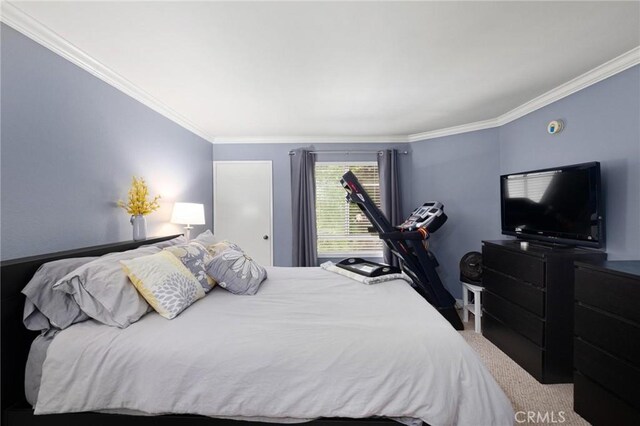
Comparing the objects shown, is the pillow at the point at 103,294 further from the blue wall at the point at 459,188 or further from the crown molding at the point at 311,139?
the blue wall at the point at 459,188

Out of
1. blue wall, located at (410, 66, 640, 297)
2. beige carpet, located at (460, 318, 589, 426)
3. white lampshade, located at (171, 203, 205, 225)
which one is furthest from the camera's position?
white lampshade, located at (171, 203, 205, 225)

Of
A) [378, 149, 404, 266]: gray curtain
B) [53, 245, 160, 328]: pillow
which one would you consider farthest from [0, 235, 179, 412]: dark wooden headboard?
[378, 149, 404, 266]: gray curtain

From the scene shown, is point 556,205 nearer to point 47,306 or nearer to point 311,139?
point 311,139

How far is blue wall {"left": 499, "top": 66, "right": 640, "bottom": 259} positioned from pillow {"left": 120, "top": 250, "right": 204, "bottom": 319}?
123 inches

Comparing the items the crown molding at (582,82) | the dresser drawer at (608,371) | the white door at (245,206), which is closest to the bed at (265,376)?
the dresser drawer at (608,371)

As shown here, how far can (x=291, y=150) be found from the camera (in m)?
4.02

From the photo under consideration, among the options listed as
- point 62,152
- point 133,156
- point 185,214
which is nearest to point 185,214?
point 185,214

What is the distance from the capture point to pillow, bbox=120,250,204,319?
4.80ft

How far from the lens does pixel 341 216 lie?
4129 mm

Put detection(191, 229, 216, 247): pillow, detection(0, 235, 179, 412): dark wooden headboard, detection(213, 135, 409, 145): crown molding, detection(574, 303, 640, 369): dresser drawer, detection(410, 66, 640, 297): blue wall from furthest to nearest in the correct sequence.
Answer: detection(213, 135, 409, 145): crown molding, detection(191, 229, 216, 247): pillow, detection(410, 66, 640, 297): blue wall, detection(574, 303, 640, 369): dresser drawer, detection(0, 235, 179, 412): dark wooden headboard

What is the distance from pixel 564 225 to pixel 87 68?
393 centimetres

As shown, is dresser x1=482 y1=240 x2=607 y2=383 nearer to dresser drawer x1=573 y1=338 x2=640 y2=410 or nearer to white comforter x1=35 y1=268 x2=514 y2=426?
dresser drawer x1=573 y1=338 x2=640 y2=410

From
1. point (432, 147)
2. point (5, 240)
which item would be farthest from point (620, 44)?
point (5, 240)

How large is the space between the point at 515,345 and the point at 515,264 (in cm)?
72
